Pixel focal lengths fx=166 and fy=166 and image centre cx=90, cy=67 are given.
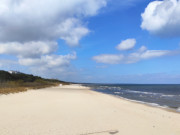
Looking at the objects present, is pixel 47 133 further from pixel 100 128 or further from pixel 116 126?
pixel 116 126

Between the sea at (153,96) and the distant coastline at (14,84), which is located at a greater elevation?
the distant coastline at (14,84)

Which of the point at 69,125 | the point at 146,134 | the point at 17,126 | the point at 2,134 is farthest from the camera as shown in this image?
the point at 69,125

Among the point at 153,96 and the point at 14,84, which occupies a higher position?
the point at 14,84

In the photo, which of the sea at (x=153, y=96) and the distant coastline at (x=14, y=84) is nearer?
the sea at (x=153, y=96)

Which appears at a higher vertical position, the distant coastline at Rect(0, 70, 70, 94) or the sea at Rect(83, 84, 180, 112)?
the distant coastline at Rect(0, 70, 70, 94)

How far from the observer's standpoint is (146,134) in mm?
6035

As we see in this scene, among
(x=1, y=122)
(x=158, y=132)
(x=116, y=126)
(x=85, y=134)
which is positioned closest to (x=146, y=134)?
(x=158, y=132)

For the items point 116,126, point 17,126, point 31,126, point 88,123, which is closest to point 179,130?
point 116,126

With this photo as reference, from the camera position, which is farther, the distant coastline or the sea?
the distant coastline

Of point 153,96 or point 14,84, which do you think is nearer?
point 153,96

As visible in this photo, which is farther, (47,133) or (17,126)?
(17,126)

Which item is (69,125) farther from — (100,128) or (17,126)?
(17,126)

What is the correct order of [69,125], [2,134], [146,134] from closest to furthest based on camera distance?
1. [2,134]
2. [146,134]
3. [69,125]

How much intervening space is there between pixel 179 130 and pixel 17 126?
6476 mm
